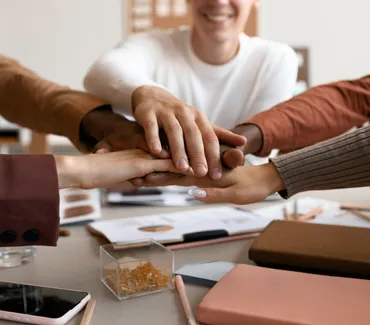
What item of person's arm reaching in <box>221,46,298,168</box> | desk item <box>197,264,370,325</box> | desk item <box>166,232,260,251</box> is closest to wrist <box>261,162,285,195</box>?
desk item <box>166,232,260,251</box>

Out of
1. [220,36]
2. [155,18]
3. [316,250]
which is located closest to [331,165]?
[316,250]

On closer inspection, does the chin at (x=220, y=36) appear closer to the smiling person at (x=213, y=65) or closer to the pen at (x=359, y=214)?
the smiling person at (x=213, y=65)

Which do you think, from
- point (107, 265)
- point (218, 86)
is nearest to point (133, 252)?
point (107, 265)

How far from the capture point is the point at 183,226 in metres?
0.91

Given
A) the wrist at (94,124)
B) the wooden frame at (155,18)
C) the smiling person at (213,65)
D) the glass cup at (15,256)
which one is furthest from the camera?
the wooden frame at (155,18)

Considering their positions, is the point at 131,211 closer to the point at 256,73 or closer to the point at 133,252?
the point at 133,252

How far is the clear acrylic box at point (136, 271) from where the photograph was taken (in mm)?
629

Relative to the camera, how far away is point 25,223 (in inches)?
23.8

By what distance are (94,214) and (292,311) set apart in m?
0.58

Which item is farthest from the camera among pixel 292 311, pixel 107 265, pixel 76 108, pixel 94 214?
pixel 76 108

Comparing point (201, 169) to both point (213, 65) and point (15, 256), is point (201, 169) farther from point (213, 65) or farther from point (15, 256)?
point (213, 65)

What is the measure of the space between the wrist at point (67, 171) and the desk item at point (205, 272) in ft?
0.68

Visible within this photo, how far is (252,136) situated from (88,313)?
62 centimetres

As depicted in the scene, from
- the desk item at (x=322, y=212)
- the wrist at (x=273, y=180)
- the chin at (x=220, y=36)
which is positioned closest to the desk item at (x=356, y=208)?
the desk item at (x=322, y=212)
